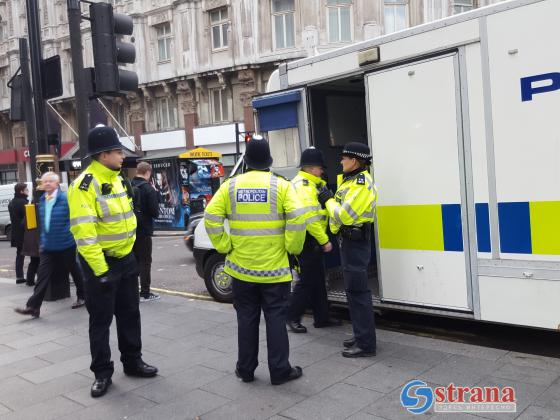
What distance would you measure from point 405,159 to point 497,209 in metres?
0.98

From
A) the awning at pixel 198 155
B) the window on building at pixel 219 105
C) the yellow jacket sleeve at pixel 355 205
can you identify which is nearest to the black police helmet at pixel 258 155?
the yellow jacket sleeve at pixel 355 205

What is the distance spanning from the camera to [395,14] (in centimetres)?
2384

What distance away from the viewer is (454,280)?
4965 mm

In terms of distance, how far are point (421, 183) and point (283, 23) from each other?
21.1 m

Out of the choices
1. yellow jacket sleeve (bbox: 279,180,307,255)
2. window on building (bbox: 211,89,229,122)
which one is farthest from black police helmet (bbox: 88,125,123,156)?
window on building (bbox: 211,89,229,122)

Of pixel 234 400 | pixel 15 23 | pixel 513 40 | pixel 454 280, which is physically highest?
pixel 15 23

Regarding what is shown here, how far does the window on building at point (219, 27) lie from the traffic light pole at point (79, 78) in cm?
1931

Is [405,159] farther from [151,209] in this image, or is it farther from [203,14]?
[203,14]

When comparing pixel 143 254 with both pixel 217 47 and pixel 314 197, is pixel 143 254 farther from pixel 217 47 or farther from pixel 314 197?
pixel 217 47

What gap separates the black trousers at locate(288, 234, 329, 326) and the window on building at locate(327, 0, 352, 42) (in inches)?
776

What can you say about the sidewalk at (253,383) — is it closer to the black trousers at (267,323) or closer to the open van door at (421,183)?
the black trousers at (267,323)

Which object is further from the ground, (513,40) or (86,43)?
(86,43)

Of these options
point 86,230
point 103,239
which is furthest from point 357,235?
point 86,230

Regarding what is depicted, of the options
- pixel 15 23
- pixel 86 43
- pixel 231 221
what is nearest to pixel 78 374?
pixel 231 221
